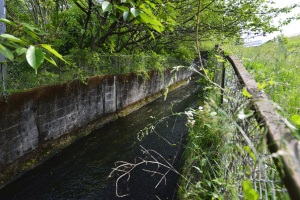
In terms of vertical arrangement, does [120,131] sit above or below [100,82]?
below

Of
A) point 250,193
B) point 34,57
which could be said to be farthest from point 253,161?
point 34,57

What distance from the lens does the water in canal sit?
3112 millimetres

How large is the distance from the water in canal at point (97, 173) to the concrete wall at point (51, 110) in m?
0.49

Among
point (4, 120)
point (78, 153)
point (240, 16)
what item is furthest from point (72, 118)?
point (240, 16)

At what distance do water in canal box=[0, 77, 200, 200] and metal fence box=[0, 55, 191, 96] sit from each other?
69.1 inches

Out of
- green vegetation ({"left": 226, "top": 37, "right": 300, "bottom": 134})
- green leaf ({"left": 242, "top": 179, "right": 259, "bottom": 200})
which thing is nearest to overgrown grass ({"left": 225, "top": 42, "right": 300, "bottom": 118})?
green vegetation ({"left": 226, "top": 37, "right": 300, "bottom": 134})

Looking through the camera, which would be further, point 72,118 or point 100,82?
point 100,82

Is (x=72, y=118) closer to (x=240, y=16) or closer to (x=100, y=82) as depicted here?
(x=100, y=82)

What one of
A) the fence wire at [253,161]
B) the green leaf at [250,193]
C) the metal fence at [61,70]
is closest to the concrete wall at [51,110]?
the metal fence at [61,70]

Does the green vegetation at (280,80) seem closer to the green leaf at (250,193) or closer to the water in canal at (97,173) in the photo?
the green leaf at (250,193)

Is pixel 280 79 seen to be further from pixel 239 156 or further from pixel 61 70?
pixel 61 70

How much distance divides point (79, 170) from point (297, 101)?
4.07 m

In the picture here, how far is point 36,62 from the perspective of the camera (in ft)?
3.50

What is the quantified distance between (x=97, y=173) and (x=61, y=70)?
2.77m
